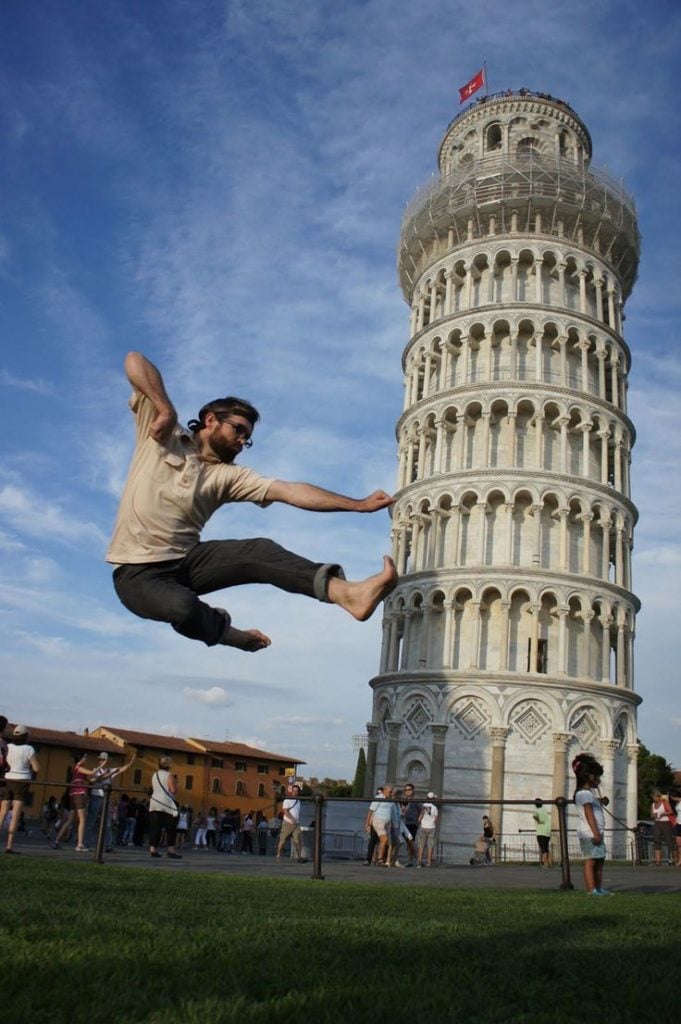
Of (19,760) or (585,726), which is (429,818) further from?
(585,726)

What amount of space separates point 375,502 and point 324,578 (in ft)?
1.86

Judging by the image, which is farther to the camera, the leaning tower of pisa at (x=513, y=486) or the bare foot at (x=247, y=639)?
the leaning tower of pisa at (x=513, y=486)

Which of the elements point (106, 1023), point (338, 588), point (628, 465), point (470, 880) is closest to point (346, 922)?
point (338, 588)

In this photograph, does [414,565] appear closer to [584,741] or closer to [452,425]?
[452,425]

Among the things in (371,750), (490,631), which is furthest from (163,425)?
(371,750)

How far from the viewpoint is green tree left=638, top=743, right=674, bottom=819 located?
7338 centimetres

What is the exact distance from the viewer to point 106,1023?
3.52 meters

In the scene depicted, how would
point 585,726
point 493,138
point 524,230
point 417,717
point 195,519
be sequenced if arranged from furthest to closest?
point 493,138
point 524,230
point 417,717
point 585,726
point 195,519

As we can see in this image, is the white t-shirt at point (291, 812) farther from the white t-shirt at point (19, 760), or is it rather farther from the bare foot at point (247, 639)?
the bare foot at point (247, 639)

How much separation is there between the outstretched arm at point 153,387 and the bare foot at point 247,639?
55.3 inches

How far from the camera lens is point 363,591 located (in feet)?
18.1

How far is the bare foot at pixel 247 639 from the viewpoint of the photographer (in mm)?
6387

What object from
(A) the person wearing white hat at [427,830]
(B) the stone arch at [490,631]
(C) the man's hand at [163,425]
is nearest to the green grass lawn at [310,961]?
(C) the man's hand at [163,425]

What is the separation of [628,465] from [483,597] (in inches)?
463
